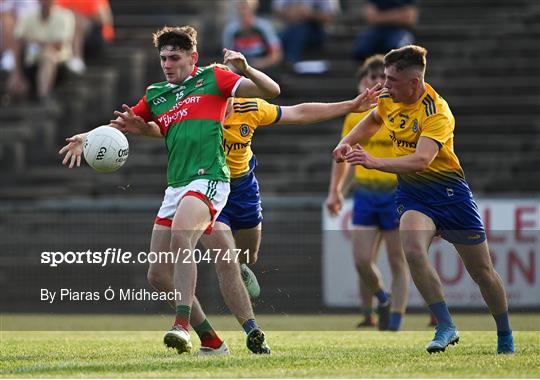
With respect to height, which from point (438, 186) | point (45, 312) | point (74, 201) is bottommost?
point (45, 312)

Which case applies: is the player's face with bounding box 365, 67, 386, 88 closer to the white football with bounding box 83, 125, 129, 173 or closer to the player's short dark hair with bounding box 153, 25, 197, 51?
the player's short dark hair with bounding box 153, 25, 197, 51

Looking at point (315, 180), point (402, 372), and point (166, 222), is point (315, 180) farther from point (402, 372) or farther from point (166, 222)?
point (402, 372)

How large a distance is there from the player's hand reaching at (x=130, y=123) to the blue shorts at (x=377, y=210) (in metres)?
4.26

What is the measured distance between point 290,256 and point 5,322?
3.90 metres

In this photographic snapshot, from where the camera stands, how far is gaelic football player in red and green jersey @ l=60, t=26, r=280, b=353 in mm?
10797

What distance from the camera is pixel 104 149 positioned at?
11148mm

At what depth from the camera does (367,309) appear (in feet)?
51.4

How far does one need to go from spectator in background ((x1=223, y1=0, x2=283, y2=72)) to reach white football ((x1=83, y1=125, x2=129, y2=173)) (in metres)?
10.3

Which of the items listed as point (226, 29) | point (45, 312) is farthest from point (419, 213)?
point (226, 29)

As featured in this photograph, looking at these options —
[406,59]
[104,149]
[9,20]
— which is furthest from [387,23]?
[104,149]

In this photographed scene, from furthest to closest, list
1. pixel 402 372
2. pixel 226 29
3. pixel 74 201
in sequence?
pixel 226 29
pixel 74 201
pixel 402 372

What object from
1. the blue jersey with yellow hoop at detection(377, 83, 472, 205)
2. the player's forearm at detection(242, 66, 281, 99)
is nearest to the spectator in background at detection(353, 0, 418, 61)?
the blue jersey with yellow hoop at detection(377, 83, 472, 205)

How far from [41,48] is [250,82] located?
1166 cm

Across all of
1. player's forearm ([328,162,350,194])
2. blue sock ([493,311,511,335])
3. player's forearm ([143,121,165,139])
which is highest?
player's forearm ([143,121,165,139])
